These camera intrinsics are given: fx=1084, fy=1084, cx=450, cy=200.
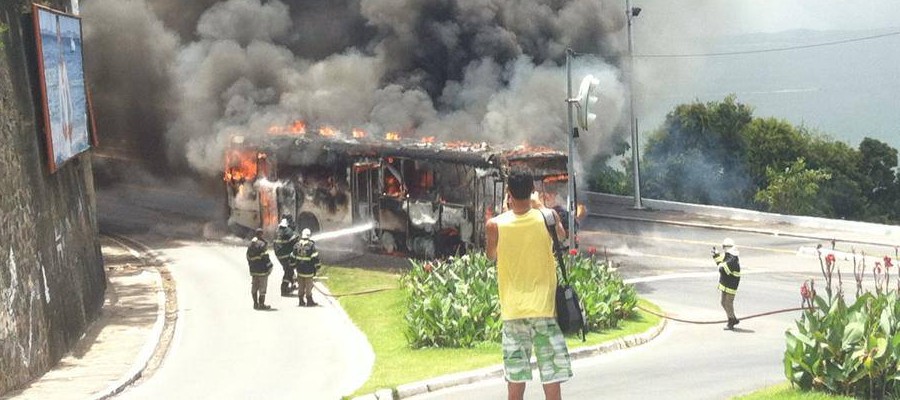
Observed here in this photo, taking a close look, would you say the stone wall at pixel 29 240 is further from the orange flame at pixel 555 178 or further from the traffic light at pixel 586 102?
the orange flame at pixel 555 178

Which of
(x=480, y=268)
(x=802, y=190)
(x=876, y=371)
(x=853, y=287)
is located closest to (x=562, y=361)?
(x=876, y=371)

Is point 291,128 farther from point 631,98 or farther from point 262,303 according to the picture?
point 631,98

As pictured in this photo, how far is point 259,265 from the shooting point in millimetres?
18312

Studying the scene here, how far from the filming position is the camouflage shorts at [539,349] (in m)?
7.49

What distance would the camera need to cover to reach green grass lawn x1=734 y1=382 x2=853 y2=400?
9.52 m

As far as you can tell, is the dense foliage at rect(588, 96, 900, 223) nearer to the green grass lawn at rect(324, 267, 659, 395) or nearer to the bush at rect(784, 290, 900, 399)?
the green grass lawn at rect(324, 267, 659, 395)

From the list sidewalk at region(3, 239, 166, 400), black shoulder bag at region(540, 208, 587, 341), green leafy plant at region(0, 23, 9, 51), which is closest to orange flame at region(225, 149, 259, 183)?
sidewalk at region(3, 239, 166, 400)

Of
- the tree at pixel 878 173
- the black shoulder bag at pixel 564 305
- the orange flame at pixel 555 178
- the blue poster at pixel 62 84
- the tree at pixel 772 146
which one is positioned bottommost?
the tree at pixel 878 173

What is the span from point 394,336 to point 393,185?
276 inches

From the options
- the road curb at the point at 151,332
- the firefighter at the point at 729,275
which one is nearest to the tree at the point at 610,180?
the road curb at the point at 151,332

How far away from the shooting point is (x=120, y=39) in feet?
126

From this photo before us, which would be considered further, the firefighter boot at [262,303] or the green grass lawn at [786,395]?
the firefighter boot at [262,303]

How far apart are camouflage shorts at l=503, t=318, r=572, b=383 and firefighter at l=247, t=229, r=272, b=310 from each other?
11313 mm

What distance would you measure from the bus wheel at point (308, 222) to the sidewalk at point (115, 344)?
3367 mm
